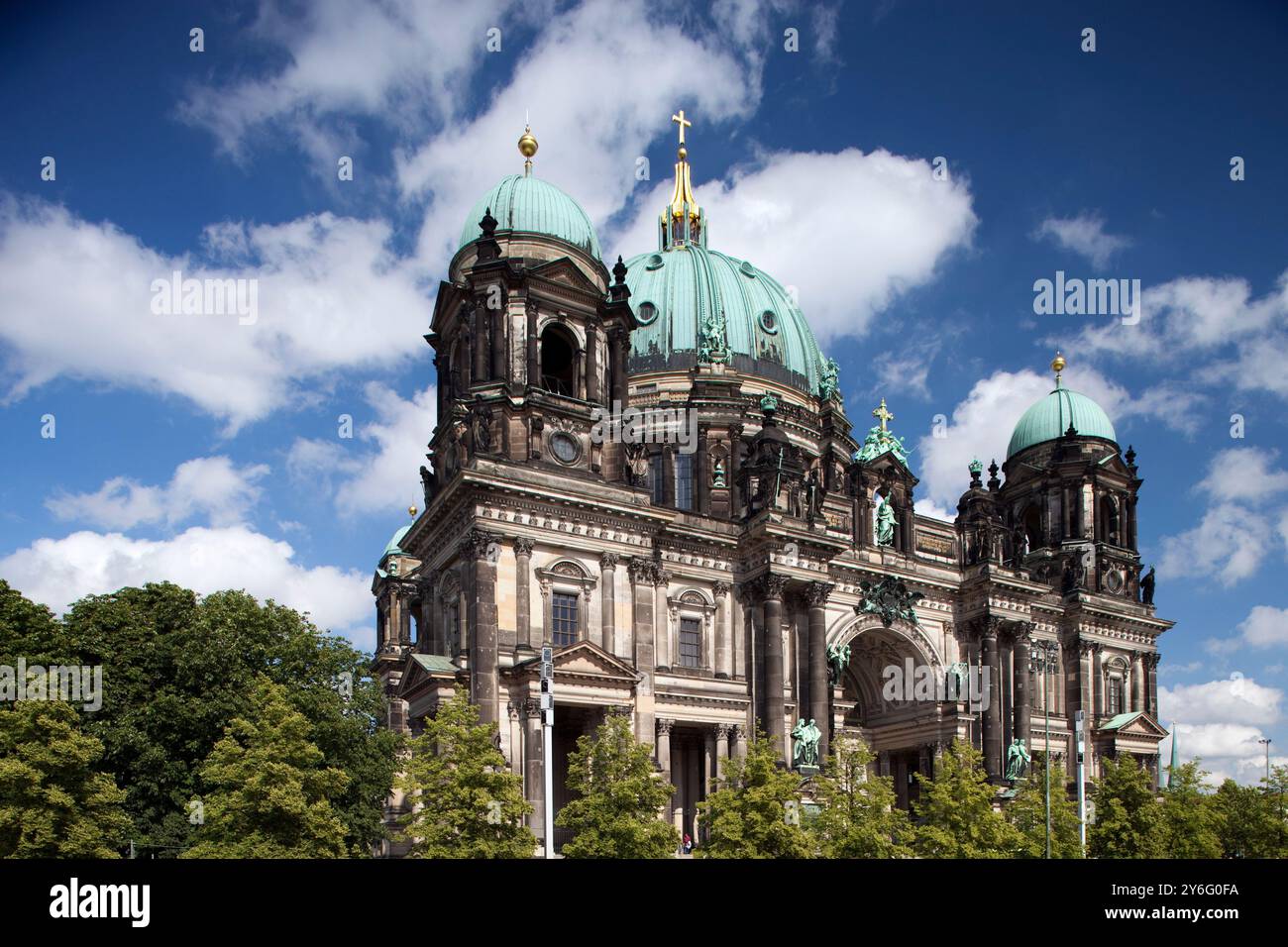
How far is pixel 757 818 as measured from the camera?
42312 mm

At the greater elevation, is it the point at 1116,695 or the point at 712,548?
the point at 712,548

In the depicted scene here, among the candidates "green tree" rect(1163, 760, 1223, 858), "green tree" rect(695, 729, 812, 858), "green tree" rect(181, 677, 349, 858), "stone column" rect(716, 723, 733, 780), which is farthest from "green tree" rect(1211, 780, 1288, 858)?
"green tree" rect(181, 677, 349, 858)

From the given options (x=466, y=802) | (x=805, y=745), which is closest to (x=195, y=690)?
(x=466, y=802)

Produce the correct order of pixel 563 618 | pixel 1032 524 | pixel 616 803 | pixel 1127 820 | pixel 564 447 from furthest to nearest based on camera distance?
1. pixel 1032 524
2. pixel 1127 820
3. pixel 564 447
4. pixel 563 618
5. pixel 616 803

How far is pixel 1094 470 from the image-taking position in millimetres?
76312

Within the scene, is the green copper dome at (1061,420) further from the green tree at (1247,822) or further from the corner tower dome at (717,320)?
the green tree at (1247,822)

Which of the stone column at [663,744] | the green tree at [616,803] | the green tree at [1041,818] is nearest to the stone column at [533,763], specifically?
the green tree at [616,803]

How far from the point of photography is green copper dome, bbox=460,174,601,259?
181 feet

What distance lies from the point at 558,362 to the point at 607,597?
12918 millimetres

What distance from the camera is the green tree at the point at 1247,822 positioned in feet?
185

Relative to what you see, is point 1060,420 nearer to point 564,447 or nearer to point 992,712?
point 992,712
